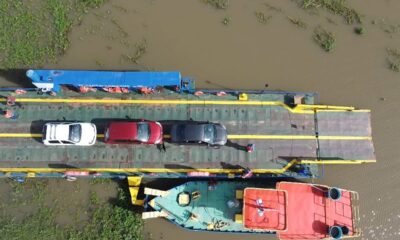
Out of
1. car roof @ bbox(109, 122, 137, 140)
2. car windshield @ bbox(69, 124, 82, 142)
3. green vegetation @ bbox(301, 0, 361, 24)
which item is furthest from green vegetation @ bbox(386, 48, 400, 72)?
car windshield @ bbox(69, 124, 82, 142)

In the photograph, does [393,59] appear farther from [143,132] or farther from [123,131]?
[123,131]

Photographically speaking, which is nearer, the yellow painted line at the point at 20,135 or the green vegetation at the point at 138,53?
the yellow painted line at the point at 20,135

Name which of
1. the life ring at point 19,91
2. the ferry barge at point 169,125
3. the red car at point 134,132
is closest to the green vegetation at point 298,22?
the ferry barge at point 169,125

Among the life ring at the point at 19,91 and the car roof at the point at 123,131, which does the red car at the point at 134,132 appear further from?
the life ring at the point at 19,91

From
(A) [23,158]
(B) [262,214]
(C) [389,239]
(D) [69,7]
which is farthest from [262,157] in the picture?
(D) [69,7]

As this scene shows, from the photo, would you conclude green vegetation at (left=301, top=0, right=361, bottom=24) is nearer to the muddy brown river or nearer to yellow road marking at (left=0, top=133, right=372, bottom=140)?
the muddy brown river
